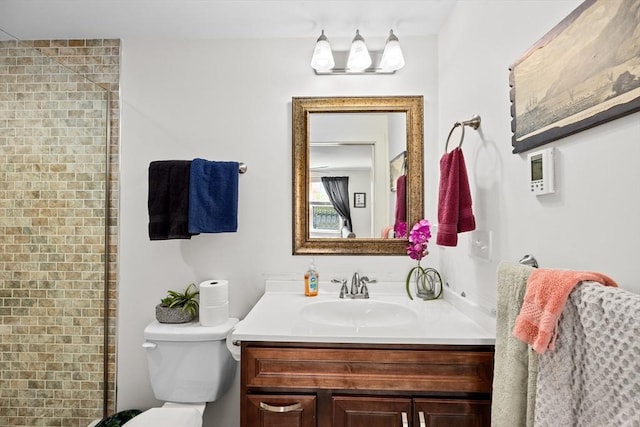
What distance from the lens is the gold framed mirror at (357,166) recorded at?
1735 mm

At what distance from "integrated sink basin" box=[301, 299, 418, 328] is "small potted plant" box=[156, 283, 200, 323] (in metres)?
0.60

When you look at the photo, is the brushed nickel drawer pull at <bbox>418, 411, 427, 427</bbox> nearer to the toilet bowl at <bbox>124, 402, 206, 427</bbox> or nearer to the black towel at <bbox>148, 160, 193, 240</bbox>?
the toilet bowl at <bbox>124, 402, 206, 427</bbox>

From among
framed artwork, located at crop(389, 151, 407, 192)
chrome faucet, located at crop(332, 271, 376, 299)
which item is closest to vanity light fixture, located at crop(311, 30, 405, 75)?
framed artwork, located at crop(389, 151, 407, 192)

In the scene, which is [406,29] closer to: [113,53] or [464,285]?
[464,285]

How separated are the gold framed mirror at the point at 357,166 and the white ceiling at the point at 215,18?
36 centimetres

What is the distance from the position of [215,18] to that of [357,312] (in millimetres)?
1581

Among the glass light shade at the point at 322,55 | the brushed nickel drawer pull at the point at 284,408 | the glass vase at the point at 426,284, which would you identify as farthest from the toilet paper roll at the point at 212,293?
the glass light shade at the point at 322,55

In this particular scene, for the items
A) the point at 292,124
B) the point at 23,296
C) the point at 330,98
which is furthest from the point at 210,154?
the point at 23,296

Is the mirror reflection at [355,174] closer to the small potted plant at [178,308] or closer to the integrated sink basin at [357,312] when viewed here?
the integrated sink basin at [357,312]

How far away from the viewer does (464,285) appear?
1446 mm

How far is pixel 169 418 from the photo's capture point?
1361 millimetres

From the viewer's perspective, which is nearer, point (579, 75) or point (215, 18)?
point (579, 75)

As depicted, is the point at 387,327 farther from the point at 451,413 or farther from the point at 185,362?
the point at 185,362

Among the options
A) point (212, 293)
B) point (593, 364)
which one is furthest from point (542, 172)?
point (212, 293)
